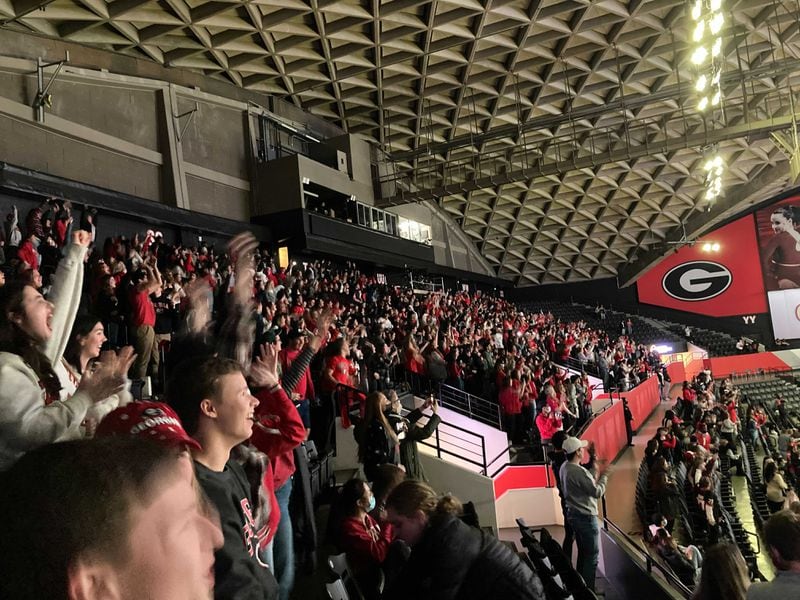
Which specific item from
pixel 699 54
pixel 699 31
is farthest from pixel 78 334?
pixel 699 54

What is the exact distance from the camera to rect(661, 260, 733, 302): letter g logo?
32156 millimetres

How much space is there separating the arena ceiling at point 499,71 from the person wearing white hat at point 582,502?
36.3 feet

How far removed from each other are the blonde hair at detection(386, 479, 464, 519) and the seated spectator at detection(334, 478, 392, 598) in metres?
0.80

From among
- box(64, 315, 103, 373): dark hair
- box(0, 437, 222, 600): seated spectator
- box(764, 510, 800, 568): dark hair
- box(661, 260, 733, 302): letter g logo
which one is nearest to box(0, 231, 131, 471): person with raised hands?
box(64, 315, 103, 373): dark hair

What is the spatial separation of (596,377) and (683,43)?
10883 mm

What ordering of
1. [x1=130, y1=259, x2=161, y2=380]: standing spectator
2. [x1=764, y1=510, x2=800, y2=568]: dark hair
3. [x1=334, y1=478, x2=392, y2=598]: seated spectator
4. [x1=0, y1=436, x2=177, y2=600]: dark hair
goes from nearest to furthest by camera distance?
[x1=0, y1=436, x2=177, y2=600]: dark hair → [x1=764, y1=510, x2=800, y2=568]: dark hair → [x1=334, y1=478, x2=392, y2=598]: seated spectator → [x1=130, y1=259, x2=161, y2=380]: standing spectator

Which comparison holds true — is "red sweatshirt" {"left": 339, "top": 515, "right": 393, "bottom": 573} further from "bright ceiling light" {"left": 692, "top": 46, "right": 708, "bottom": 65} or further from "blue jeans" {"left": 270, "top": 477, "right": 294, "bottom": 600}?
"bright ceiling light" {"left": 692, "top": 46, "right": 708, "bottom": 65}

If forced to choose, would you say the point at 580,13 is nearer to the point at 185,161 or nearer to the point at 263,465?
the point at 185,161

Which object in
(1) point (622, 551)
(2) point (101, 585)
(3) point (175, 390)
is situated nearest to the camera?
(2) point (101, 585)

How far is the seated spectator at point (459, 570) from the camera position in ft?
8.18

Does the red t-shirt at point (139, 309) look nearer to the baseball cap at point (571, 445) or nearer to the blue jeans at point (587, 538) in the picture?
the baseball cap at point (571, 445)

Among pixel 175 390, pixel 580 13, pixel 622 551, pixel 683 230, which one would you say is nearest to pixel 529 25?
pixel 580 13

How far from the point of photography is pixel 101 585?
721 mm

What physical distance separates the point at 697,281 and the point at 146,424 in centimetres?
3603
